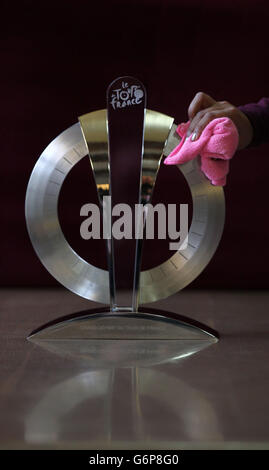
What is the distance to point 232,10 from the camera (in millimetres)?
1535

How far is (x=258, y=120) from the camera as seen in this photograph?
106 centimetres

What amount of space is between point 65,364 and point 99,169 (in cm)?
33

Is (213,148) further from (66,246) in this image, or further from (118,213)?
(66,246)

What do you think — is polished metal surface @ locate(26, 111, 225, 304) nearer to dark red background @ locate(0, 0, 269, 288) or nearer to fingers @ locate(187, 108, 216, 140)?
fingers @ locate(187, 108, 216, 140)

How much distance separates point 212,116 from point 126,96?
0.49 ft

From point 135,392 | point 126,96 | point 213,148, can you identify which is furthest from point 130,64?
point 135,392

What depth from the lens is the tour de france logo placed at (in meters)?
1.03

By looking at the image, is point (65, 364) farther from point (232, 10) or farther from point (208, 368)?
point (232, 10)

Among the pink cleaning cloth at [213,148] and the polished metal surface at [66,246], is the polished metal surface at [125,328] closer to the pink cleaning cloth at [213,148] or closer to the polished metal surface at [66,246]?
the polished metal surface at [66,246]

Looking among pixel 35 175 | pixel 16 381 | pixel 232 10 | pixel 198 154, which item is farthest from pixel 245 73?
pixel 16 381

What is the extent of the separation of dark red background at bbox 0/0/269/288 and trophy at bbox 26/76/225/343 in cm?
54

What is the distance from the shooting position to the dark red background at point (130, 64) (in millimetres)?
1539

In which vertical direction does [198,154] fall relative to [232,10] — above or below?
below

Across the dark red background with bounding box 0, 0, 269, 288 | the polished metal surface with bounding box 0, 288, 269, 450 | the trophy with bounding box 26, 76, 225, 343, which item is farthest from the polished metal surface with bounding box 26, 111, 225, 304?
the dark red background with bounding box 0, 0, 269, 288
